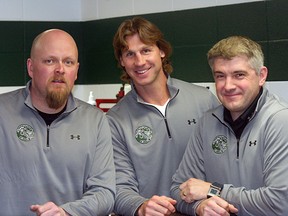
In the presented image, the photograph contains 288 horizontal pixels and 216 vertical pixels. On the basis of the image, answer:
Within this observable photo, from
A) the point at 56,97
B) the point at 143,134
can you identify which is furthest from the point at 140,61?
the point at 56,97

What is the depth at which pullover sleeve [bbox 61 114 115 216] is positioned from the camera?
218 cm

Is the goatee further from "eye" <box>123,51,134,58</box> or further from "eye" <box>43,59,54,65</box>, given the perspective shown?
"eye" <box>123,51,134,58</box>

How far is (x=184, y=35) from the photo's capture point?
4016mm

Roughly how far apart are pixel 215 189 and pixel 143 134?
1.65 ft

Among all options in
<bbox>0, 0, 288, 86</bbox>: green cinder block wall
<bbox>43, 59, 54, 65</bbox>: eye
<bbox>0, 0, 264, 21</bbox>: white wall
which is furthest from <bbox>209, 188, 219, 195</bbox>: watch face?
<bbox>0, 0, 264, 21</bbox>: white wall

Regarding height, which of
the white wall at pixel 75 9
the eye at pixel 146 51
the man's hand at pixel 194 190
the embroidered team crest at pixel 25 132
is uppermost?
the white wall at pixel 75 9

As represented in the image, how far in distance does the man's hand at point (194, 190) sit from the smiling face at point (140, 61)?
0.55 m

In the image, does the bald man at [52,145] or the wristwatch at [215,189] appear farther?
the bald man at [52,145]

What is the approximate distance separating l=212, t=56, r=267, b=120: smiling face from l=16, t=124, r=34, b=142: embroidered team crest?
0.77m

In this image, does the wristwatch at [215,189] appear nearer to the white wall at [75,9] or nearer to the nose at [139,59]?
the nose at [139,59]

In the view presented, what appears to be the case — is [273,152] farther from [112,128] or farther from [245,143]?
[112,128]

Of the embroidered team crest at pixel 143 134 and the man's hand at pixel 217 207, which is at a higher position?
the embroidered team crest at pixel 143 134

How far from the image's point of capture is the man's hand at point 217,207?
6.76ft

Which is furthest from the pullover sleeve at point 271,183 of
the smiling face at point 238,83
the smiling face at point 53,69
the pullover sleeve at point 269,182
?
the smiling face at point 53,69
